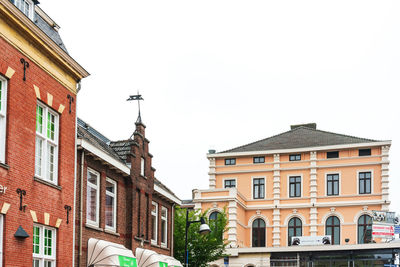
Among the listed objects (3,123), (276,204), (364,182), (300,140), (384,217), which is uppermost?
(300,140)

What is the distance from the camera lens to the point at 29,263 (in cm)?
1694

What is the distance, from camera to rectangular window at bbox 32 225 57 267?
698 inches

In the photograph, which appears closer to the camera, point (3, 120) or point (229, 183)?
point (3, 120)

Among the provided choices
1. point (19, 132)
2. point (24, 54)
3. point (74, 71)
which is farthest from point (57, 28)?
point (19, 132)

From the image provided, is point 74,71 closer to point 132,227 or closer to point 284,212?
point 132,227

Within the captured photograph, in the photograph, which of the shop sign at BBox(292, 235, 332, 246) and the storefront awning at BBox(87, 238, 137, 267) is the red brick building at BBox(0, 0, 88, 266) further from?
the shop sign at BBox(292, 235, 332, 246)

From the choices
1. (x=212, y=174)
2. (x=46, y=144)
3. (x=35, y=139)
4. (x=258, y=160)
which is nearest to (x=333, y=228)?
(x=258, y=160)

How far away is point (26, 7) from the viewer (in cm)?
1866

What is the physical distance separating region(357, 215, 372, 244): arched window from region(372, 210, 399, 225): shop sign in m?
2.07

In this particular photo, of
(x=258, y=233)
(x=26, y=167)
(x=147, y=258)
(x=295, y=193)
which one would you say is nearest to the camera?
(x=26, y=167)

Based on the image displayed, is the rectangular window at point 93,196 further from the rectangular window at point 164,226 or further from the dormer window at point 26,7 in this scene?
the rectangular window at point 164,226

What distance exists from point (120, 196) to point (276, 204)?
3643 cm

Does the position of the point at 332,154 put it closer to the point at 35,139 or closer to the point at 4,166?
the point at 35,139

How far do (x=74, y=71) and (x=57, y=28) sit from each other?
1.95 m
